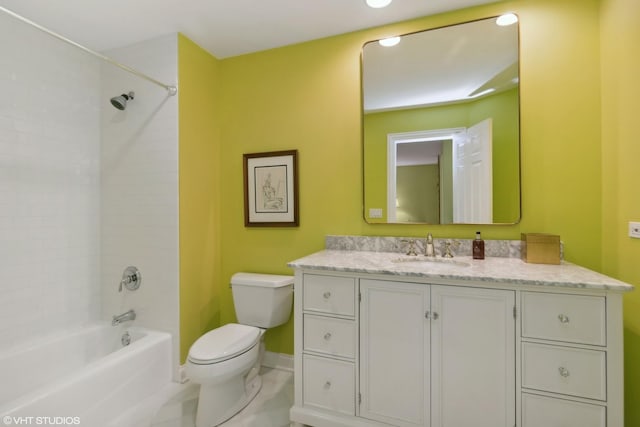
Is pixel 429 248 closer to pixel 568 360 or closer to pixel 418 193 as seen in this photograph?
pixel 418 193

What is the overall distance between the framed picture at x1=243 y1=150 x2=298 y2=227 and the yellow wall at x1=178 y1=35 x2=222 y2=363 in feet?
1.01

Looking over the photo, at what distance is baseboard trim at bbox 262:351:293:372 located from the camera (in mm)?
2311

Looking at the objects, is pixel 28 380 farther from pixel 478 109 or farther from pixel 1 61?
pixel 478 109

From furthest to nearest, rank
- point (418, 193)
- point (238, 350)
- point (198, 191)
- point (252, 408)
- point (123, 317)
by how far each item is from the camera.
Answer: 1. point (198, 191)
2. point (123, 317)
3. point (418, 193)
4. point (252, 408)
5. point (238, 350)

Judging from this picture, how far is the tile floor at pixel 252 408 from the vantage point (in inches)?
67.9

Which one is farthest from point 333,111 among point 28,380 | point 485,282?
point 28,380

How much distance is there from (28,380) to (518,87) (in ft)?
11.6

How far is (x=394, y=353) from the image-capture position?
148 cm

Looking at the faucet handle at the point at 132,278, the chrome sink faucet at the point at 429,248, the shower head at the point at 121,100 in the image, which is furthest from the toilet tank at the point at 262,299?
the shower head at the point at 121,100

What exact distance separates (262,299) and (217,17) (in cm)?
195

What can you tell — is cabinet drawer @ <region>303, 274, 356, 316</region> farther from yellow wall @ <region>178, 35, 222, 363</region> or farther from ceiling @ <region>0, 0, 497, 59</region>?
ceiling @ <region>0, 0, 497, 59</region>

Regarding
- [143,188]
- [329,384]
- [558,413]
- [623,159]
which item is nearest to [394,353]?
[329,384]

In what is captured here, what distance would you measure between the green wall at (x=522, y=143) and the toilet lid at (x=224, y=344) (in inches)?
17.4

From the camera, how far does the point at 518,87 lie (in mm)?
1783
